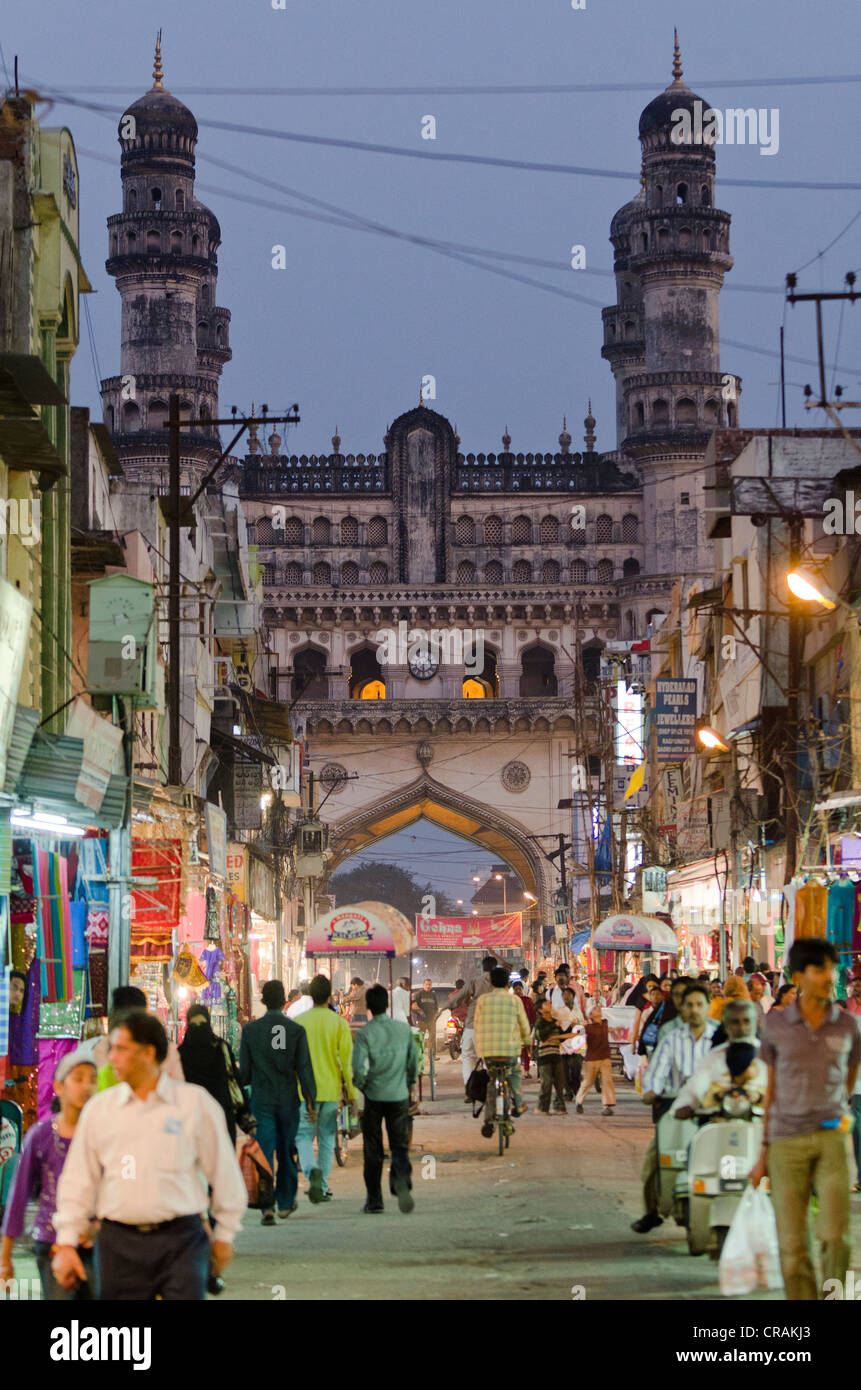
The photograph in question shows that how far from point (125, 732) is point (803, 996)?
41.7 ft

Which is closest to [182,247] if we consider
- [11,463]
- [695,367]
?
[695,367]

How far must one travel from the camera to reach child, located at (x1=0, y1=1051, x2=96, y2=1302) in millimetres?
6844

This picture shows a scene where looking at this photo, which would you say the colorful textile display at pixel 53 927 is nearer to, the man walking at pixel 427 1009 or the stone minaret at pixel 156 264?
the man walking at pixel 427 1009

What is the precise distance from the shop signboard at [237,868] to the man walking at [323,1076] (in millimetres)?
20557

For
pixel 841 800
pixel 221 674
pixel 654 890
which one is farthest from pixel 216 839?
pixel 841 800

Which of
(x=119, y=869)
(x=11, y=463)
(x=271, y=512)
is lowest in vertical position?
(x=119, y=869)

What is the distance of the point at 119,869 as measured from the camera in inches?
688

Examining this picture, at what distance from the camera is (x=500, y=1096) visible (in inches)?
619

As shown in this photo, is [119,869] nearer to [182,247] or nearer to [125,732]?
[125,732]

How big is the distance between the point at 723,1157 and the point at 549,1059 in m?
11.5

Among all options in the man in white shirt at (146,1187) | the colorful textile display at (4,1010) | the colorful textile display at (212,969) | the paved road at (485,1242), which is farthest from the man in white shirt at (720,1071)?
the colorful textile display at (212,969)

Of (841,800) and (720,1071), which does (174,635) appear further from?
(720,1071)

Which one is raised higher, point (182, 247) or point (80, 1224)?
point (182, 247)

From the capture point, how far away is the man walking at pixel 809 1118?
7211 mm
